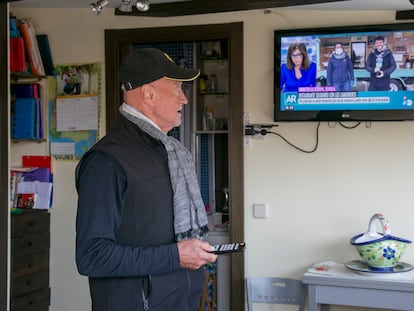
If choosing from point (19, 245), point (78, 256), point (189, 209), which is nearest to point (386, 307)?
point (189, 209)

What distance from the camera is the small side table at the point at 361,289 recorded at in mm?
2986

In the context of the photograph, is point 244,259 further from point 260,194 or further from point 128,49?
point 128,49

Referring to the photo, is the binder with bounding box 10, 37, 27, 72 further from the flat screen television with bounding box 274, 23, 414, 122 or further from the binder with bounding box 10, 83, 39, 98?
the flat screen television with bounding box 274, 23, 414, 122

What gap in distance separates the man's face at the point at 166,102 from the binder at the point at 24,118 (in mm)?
2265

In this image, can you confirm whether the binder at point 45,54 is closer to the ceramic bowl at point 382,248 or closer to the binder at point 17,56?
the binder at point 17,56

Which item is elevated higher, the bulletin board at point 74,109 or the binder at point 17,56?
the binder at point 17,56

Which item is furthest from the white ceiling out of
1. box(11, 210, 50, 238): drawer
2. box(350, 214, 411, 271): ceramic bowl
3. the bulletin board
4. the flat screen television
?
box(11, 210, 50, 238): drawer

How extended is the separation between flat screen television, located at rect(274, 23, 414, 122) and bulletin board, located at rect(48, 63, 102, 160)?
1235mm

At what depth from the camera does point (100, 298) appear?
1.75 m

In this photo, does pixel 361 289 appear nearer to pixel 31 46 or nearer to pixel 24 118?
pixel 24 118

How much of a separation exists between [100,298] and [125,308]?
0.29 ft

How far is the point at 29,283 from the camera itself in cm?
381

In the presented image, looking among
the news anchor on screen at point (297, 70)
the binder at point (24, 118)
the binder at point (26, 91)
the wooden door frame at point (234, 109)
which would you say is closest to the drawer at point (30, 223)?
the binder at point (24, 118)

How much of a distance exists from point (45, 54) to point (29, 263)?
54.8 inches
